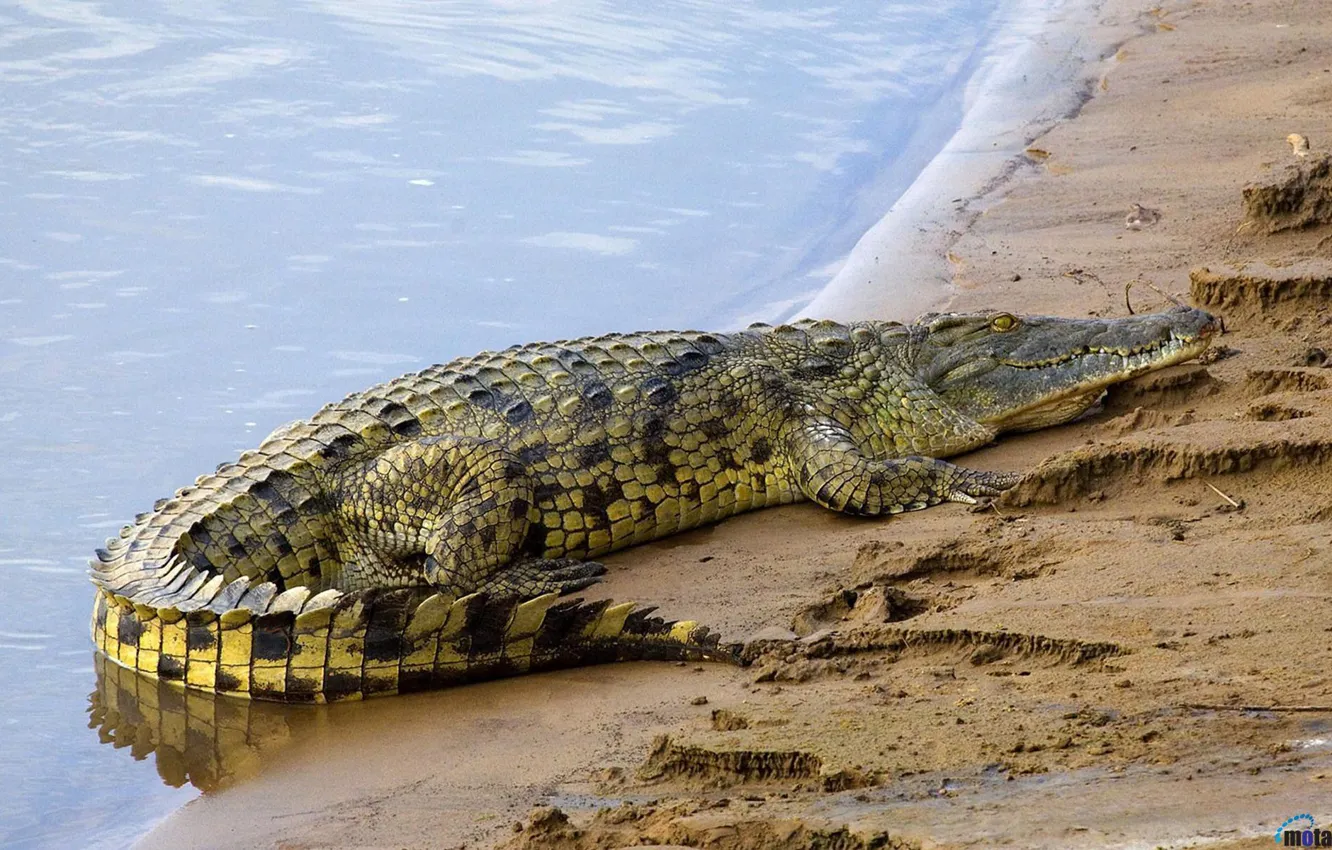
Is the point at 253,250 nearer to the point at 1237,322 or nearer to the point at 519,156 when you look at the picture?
the point at 519,156

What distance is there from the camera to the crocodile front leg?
5.28 metres

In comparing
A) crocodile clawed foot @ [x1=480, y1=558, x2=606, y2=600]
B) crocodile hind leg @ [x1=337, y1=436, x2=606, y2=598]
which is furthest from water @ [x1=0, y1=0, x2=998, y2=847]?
crocodile clawed foot @ [x1=480, y1=558, x2=606, y2=600]

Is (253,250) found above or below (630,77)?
below

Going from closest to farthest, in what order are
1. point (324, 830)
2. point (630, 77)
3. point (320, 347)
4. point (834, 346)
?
1. point (324, 830)
2. point (834, 346)
3. point (320, 347)
4. point (630, 77)

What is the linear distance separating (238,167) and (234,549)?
5.36 metres

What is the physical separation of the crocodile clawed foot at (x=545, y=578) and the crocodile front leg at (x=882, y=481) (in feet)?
2.92

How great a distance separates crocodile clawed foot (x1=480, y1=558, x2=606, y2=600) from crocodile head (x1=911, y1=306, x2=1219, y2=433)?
5.65 feet

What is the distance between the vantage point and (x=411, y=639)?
13.9ft

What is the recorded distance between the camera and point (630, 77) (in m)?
11.9

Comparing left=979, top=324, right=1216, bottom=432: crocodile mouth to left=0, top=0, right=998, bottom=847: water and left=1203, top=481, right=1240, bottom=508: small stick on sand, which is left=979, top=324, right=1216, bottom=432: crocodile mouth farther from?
left=0, top=0, right=998, bottom=847: water

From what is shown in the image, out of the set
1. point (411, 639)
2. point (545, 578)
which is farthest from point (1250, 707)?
point (545, 578)

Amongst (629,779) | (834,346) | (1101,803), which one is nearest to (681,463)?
(834,346)

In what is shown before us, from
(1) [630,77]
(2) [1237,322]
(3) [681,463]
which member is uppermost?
(1) [630,77]

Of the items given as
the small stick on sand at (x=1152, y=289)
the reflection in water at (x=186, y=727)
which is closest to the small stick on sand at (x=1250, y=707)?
the reflection in water at (x=186, y=727)
